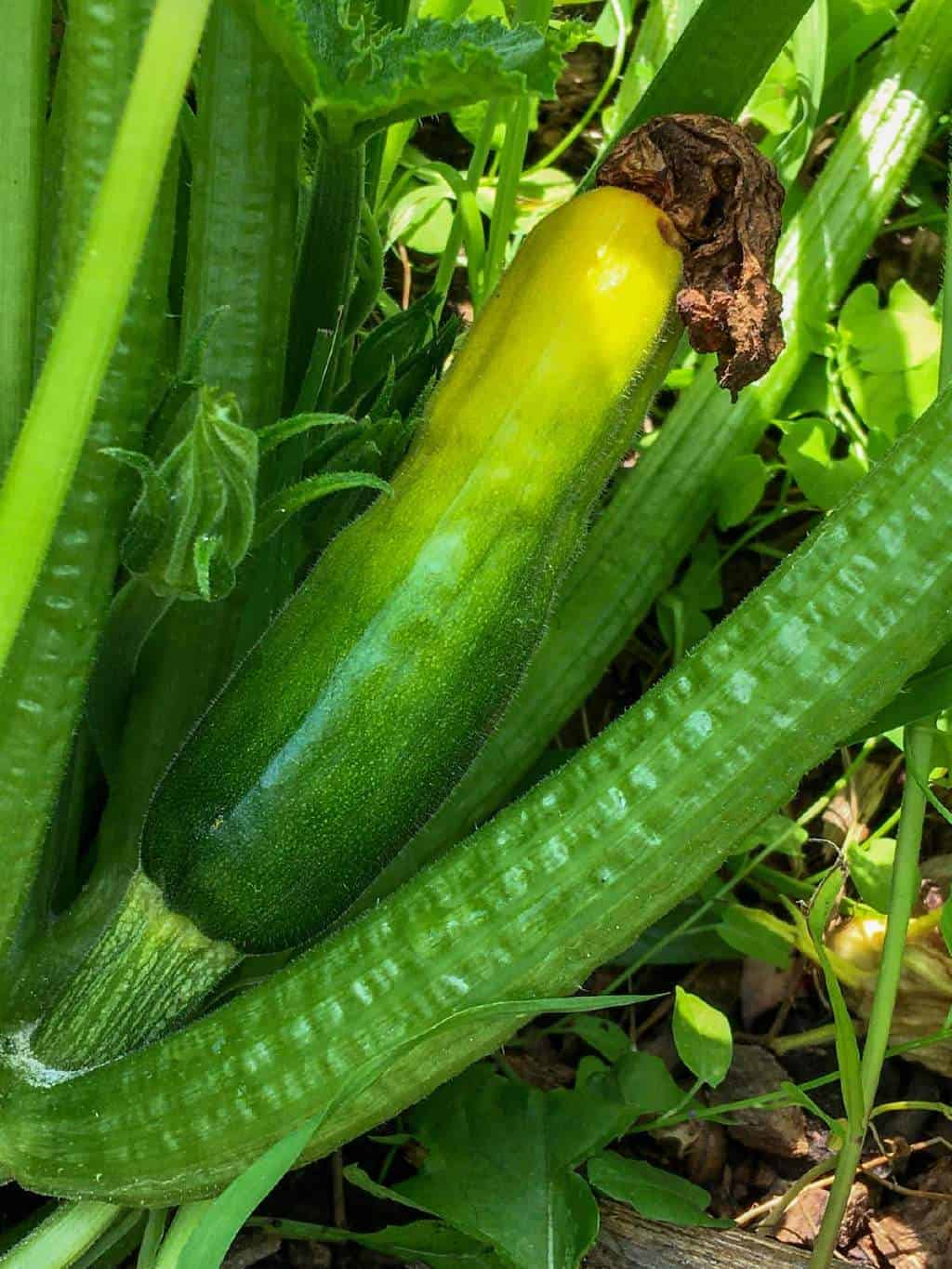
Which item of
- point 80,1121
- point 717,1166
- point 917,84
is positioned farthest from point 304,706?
point 917,84

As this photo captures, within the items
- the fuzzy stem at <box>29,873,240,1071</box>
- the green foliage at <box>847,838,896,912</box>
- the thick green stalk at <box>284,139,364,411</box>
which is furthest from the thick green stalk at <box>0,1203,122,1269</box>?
the green foliage at <box>847,838,896,912</box>

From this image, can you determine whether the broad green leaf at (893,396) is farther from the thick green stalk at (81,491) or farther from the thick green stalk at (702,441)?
the thick green stalk at (81,491)

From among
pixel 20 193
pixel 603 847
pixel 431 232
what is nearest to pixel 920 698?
pixel 603 847

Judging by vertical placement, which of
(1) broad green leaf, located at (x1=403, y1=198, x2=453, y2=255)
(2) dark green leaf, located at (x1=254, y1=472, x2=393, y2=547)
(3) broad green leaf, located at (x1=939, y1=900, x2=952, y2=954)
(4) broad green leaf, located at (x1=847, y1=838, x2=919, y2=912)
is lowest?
(4) broad green leaf, located at (x1=847, y1=838, x2=919, y2=912)

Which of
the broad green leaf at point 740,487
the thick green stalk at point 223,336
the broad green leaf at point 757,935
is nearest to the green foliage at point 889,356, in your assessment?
the broad green leaf at point 740,487

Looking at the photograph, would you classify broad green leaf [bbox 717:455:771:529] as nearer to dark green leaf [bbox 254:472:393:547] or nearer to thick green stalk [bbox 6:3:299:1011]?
thick green stalk [bbox 6:3:299:1011]

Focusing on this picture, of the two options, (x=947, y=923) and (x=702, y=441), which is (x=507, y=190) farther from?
(x=947, y=923)

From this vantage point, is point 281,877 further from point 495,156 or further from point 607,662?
point 495,156
